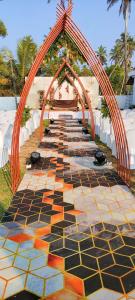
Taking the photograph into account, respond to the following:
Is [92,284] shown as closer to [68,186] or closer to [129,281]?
[129,281]

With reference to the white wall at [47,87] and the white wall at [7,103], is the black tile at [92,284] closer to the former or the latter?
the white wall at [47,87]

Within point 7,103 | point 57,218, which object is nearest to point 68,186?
point 57,218

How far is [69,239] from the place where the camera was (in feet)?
18.0

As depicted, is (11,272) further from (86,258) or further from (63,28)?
(63,28)

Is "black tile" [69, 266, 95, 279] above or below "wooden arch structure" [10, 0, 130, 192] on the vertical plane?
below

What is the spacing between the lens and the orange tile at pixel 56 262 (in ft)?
15.2

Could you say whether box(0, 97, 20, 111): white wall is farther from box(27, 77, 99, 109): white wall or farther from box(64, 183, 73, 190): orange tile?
box(64, 183, 73, 190): orange tile

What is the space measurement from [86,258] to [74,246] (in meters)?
0.42

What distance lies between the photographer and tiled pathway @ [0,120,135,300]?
A: 13.7 feet

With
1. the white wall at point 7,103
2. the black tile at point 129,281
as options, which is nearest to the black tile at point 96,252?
the black tile at point 129,281

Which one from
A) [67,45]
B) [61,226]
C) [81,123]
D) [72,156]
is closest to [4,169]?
[72,156]

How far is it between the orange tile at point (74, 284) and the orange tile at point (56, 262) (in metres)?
0.22

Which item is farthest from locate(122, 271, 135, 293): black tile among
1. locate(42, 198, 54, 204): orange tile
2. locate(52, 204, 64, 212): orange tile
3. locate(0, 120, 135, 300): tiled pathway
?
locate(42, 198, 54, 204): orange tile

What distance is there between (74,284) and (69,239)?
129 centimetres
